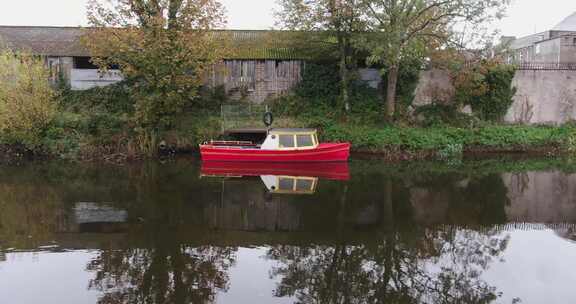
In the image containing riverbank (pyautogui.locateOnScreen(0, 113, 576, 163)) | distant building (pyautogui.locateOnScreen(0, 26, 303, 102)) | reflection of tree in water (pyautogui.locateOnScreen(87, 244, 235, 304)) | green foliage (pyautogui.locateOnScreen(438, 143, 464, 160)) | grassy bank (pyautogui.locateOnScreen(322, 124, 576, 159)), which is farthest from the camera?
distant building (pyautogui.locateOnScreen(0, 26, 303, 102))

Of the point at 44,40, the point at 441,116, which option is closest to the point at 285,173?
the point at 441,116

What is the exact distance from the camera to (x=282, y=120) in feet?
74.4

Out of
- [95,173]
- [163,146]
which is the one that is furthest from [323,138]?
[95,173]

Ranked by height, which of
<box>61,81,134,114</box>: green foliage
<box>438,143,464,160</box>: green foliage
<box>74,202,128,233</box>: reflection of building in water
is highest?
<box>61,81,134,114</box>: green foliage

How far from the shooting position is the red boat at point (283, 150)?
19.2 meters

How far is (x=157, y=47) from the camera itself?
65.8 feet

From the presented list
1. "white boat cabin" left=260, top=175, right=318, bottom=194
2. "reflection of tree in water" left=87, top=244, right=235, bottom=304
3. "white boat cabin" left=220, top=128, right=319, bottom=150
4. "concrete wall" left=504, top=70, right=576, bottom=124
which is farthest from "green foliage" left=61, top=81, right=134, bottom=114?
"concrete wall" left=504, top=70, right=576, bottom=124

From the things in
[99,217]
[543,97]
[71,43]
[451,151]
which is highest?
[71,43]

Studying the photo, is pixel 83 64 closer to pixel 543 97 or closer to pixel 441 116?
pixel 441 116

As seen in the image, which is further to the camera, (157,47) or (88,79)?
(88,79)

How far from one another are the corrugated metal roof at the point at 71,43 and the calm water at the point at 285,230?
892cm

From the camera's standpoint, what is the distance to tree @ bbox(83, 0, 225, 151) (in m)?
20.2

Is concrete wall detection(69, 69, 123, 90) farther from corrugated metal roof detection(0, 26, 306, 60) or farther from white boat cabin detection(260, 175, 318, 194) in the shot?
white boat cabin detection(260, 175, 318, 194)

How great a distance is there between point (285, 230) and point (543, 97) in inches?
786
